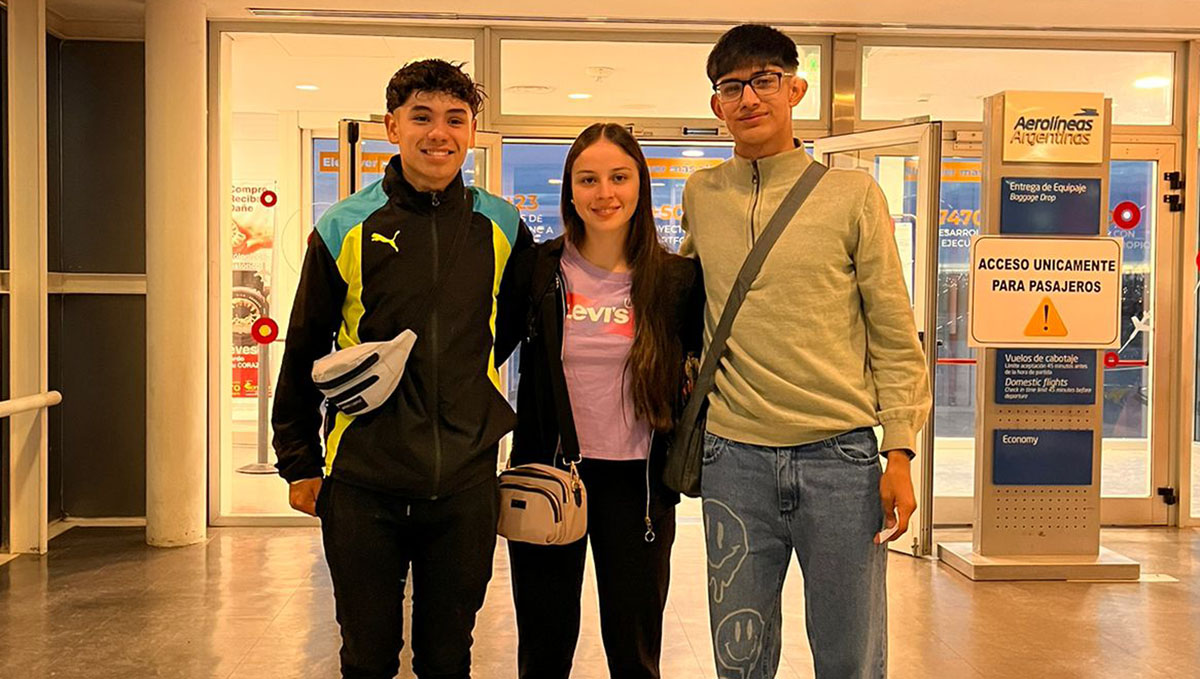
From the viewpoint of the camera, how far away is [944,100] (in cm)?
666

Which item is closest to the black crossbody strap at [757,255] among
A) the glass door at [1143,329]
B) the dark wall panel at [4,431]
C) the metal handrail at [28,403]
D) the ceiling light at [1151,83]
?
the metal handrail at [28,403]

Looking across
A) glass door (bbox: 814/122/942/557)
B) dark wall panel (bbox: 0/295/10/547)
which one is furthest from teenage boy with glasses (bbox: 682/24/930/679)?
dark wall panel (bbox: 0/295/10/547)

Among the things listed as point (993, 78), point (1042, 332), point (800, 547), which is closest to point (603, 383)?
point (800, 547)

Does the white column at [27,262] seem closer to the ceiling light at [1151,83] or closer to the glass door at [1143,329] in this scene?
the glass door at [1143,329]

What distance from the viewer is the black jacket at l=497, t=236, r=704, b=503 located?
237 cm

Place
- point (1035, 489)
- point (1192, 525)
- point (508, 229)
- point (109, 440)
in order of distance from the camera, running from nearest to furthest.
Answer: point (508, 229) < point (1035, 489) < point (109, 440) < point (1192, 525)

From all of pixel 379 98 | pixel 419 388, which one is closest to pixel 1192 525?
pixel 379 98

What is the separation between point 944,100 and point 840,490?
5122mm

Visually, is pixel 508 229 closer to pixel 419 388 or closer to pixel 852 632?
pixel 419 388

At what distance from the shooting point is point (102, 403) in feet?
20.5

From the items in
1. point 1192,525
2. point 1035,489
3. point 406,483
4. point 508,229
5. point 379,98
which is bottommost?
point 1192,525

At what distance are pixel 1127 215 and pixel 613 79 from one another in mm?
3184

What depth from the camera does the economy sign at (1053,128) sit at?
523cm

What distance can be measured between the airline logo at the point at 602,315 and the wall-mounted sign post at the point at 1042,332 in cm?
323
